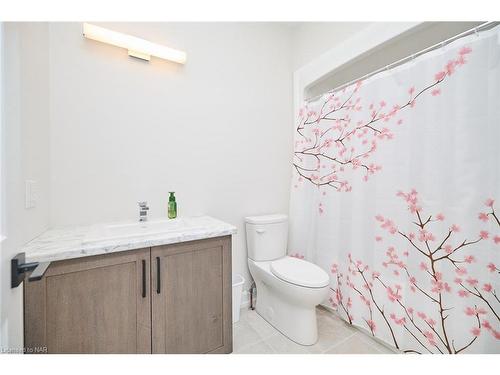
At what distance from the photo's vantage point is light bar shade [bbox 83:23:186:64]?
1340mm

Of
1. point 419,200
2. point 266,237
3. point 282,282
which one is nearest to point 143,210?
point 266,237

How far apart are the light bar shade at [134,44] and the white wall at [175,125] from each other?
7 centimetres

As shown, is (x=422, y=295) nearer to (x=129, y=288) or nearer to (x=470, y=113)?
(x=470, y=113)

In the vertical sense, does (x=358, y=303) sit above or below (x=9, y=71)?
below

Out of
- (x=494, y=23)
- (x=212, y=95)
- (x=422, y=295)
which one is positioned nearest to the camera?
(x=494, y=23)

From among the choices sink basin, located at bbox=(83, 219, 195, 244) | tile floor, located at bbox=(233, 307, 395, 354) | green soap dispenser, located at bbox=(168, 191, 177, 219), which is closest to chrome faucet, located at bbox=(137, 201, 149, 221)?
sink basin, located at bbox=(83, 219, 195, 244)

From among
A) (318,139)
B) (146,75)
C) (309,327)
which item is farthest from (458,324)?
(146,75)

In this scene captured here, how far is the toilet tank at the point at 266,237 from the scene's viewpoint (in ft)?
6.04

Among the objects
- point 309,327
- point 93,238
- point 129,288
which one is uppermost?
point 93,238

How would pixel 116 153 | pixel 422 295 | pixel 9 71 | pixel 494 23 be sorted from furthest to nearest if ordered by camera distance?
pixel 116 153
pixel 422 295
pixel 494 23
pixel 9 71

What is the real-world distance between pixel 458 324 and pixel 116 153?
2219 mm

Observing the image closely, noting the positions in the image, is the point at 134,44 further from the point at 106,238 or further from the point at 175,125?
the point at 106,238

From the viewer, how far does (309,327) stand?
152 centimetres

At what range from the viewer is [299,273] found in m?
1.57
